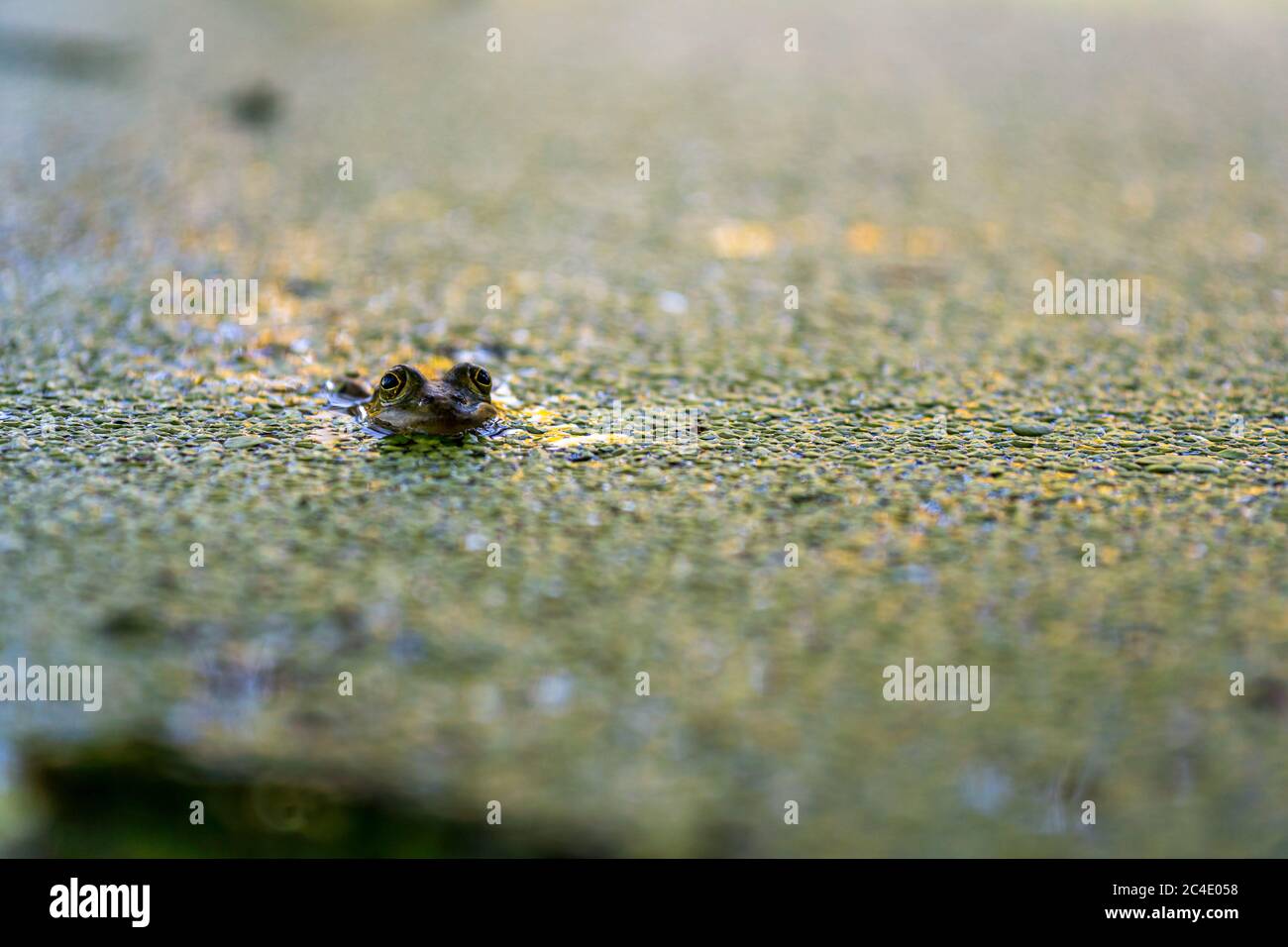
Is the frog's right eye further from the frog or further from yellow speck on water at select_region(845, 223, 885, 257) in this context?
yellow speck on water at select_region(845, 223, 885, 257)

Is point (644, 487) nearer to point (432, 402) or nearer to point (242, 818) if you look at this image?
point (432, 402)

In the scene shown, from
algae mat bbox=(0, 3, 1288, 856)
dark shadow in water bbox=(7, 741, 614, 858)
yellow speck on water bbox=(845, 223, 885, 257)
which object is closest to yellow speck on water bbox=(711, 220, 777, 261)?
algae mat bbox=(0, 3, 1288, 856)

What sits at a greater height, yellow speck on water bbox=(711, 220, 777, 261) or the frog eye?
yellow speck on water bbox=(711, 220, 777, 261)

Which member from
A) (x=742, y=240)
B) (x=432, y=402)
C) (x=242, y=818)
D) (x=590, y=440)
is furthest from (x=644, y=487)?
(x=742, y=240)

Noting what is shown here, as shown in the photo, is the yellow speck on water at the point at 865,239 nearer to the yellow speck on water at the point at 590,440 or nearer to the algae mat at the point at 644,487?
the algae mat at the point at 644,487
